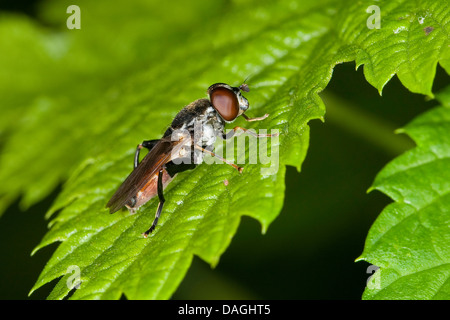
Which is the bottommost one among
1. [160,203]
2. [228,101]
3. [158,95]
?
[160,203]

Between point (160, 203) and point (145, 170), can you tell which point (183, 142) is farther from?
point (160, 203)

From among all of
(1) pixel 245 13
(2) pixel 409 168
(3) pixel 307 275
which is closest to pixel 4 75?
(1) pixel 245 13

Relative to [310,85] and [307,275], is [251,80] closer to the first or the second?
[310,85]

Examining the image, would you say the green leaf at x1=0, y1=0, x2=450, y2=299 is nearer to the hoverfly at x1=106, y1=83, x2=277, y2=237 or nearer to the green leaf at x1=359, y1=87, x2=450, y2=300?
the hoverfly at x1=106, y1=83, x2=277, y2=237

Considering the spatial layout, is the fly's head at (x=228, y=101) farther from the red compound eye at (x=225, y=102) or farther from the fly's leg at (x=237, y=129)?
the fly's leg at (x=237, y=129)

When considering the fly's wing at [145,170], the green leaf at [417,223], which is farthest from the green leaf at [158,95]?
the green leaf at [417,223]

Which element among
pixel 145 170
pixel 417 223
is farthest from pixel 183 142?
pixel 417 223
